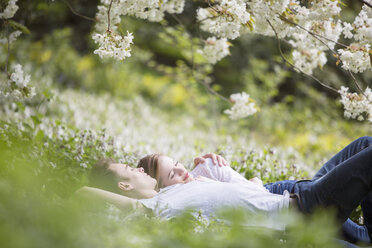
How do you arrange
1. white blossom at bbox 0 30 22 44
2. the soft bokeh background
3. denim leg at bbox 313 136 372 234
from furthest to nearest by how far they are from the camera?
white blossom at bbox 0 30 22 44 < denim leg at bbox 313 136 372 234 < the soft bokeh background

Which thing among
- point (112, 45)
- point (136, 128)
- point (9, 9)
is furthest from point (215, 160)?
point (136, 128)

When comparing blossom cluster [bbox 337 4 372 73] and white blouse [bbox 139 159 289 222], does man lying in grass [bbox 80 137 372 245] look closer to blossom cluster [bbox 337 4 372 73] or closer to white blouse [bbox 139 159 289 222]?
white blouse [bbox 139 159 289 222]

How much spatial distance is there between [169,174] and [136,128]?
3.02 metres

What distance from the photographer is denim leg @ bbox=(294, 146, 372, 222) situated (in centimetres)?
196

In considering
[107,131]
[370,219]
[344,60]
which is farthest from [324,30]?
[107,131]

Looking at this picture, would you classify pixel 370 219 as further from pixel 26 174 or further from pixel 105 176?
pixel 26 174

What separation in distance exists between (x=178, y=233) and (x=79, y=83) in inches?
261

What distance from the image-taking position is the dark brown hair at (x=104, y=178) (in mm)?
2326

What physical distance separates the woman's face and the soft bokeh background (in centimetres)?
51

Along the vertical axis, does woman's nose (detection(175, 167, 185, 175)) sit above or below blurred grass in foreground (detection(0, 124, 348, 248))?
below

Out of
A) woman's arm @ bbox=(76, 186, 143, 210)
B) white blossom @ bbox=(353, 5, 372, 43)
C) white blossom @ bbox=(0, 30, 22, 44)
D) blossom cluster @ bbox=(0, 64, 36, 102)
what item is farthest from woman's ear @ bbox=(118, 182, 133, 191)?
white blossom @ bbox=(353, 5, 372, 43)

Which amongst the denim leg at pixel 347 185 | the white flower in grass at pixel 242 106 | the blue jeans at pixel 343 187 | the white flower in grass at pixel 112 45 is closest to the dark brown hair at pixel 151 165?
the white flower in grass at pixel 112 45

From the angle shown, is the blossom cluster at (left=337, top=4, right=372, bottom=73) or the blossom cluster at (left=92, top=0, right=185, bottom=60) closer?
the blossom cluster at (left=92, top=0, right=185, bottom=60)

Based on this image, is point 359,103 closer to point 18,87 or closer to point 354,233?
point 354,233
